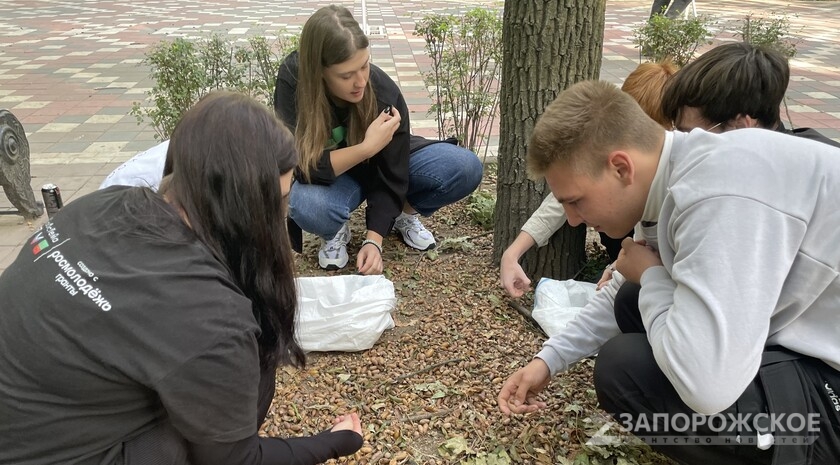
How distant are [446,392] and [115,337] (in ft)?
4.16

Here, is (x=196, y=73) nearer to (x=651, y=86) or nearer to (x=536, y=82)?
(x=536, y=82)

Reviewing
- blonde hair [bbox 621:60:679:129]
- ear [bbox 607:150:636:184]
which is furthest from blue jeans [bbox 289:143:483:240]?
ear [bbox 607:150:636:184]

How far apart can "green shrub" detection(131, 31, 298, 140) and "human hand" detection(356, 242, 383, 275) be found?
1249 millimetres

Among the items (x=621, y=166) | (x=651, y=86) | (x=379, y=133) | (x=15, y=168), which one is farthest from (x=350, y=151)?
(x=15, y=168)

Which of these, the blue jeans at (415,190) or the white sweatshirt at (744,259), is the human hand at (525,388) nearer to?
the white sweatshirt at (744,259)

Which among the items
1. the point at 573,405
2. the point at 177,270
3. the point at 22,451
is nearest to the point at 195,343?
the point at 177,270

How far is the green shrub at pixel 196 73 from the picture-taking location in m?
3.56

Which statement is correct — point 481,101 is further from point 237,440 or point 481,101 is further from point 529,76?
point 237,440

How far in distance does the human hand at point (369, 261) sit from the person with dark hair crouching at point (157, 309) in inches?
50.0

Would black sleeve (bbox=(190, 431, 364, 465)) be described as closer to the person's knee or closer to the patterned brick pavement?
the person's knee

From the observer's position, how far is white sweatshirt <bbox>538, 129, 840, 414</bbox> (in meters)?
1.26

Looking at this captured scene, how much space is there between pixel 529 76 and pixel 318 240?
138 cm

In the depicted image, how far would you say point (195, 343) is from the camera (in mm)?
1120

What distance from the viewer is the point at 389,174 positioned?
2928mm
